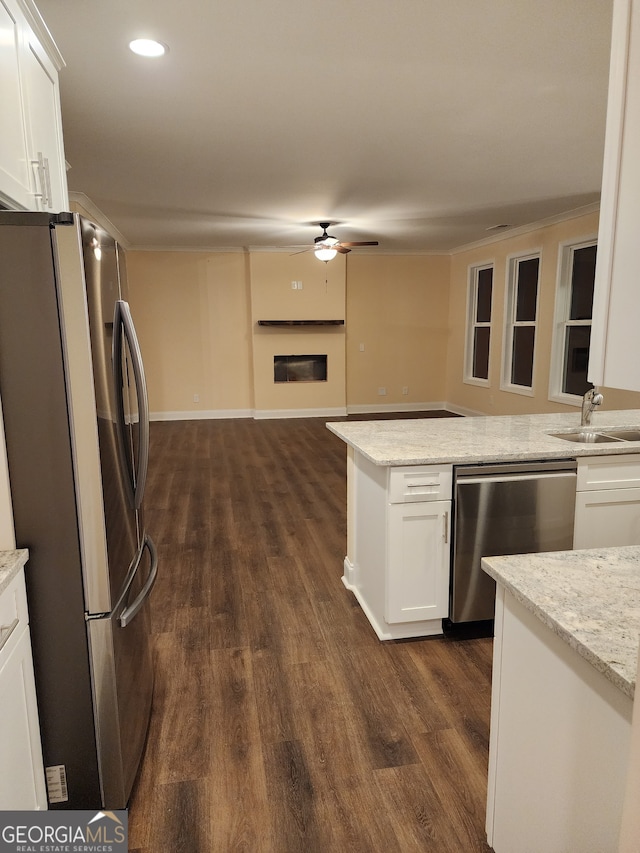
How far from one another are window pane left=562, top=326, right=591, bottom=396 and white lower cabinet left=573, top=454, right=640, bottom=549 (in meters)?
3.79

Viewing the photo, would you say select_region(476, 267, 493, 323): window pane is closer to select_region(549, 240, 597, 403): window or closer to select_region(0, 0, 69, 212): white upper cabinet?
select_region(549, 240, 597, 403): window

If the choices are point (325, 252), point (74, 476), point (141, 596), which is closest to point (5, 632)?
point (74, 476)

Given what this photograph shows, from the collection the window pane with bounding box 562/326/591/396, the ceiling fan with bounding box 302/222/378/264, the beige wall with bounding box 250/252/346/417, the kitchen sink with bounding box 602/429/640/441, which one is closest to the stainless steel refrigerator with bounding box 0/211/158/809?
the kitchen sink with bounding box 602/429/640/441

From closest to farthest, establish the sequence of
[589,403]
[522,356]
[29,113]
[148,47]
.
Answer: [29,113] → [148,47] → [589,403] → [522,356]

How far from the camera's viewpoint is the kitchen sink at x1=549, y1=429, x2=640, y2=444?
304 cm

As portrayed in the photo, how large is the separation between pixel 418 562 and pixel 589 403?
1490 millimetres

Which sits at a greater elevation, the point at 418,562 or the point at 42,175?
the point at 42,175

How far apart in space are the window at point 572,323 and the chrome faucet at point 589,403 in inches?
122

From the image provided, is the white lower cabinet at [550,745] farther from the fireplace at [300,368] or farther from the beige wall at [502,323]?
the fireplace at [300,368]

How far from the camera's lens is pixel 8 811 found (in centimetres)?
122

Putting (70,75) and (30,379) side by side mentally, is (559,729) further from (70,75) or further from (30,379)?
(70,75)

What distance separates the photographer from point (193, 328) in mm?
8305

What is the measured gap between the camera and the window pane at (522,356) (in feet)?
23.2

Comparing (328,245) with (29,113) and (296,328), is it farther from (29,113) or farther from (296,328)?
(29,113)
